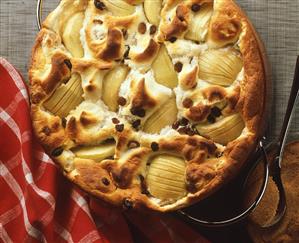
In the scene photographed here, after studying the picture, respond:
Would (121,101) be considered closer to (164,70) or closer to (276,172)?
(164,70)

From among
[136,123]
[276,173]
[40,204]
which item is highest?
[136,123]

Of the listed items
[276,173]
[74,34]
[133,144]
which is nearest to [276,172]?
[276,173]

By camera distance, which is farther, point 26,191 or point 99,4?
point 26,191

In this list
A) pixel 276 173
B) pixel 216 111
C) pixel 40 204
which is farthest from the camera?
pixel 40 204

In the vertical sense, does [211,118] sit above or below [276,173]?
above

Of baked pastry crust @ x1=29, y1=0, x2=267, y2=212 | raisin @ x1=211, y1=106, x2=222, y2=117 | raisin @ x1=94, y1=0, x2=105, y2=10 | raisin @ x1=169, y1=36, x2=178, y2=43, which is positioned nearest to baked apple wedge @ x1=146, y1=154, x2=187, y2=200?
baked pastry crust @ x1=29, y1=0, x2=267, y2=212

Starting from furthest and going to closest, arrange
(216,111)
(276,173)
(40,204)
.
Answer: (40,204) < (276,173) < (216,111)

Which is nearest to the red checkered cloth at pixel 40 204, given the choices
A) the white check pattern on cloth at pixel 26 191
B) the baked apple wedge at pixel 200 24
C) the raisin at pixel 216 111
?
the white check pattern on cloth at pixel 26 191
